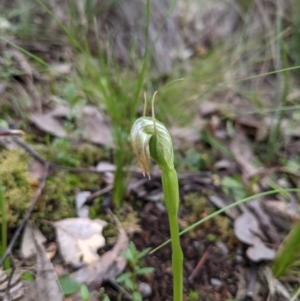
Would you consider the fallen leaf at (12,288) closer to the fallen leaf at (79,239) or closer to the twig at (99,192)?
the fallen leaf at (79,239)

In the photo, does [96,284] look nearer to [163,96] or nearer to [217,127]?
[163,96]

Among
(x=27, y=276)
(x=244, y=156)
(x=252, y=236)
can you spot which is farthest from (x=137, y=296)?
(x=244, y=156)

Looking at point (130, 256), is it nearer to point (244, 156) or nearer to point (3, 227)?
point (3, 227)

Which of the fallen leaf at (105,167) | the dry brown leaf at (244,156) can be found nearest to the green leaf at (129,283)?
the fallen leaf at (105,167)

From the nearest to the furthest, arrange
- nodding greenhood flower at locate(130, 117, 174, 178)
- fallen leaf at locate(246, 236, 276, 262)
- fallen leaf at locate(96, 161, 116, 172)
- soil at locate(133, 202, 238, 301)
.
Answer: nodding greenhood flower at locate(130, 117, 174, 178)
soil at locate(133, 202, 238, 301)
fallen leaf at locate(246, 236, 276, 262)
fallen leaf at locate(96, 161, 116, 172)

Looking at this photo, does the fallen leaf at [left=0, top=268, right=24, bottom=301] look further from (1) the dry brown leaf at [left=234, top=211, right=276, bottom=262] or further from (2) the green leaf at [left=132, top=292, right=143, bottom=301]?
(1) the dry brown leaf at [left=234, top=211, right=276, bottom=262]

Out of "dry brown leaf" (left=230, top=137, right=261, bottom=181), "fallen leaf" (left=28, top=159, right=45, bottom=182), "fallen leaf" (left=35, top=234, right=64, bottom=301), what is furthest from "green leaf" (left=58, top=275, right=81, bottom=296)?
"dry brown leaf" (left=230, top=137, right=261, bottom=181)
